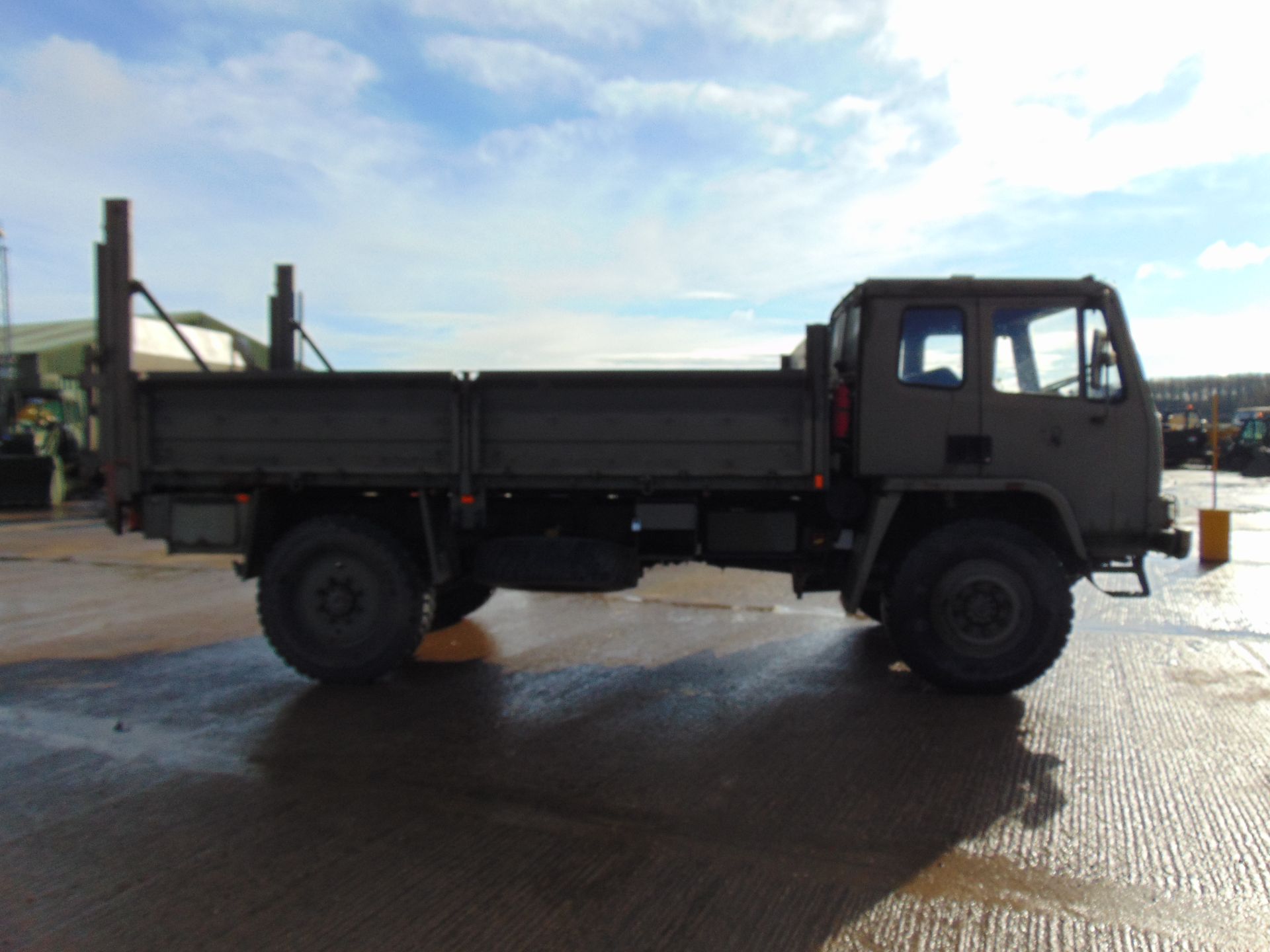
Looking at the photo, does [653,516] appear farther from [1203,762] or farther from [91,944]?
[91,944]

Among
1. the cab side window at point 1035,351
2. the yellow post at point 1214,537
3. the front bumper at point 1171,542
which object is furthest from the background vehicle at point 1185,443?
the cab side window at point 1035,351

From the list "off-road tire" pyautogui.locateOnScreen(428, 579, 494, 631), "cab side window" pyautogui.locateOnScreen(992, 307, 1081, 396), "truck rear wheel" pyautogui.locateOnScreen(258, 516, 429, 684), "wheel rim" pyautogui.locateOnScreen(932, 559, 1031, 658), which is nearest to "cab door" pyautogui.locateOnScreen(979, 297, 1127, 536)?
"cab side window" pyautogui.locateOnScreen(992, 307, 1081, 396)

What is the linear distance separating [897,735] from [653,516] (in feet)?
6.67

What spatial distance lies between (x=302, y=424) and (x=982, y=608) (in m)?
4.53

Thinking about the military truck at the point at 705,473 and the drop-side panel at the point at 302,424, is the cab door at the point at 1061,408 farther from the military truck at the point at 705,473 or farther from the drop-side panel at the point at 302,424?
the drop-side panel at the point at 302,424

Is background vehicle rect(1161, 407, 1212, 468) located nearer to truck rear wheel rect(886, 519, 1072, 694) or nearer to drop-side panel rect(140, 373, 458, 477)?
truck rear wheel rect(886, 519, 1072, 694)

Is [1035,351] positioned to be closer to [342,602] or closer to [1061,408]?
[1061,408]

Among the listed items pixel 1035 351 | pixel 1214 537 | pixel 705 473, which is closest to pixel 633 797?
pixel 705 473

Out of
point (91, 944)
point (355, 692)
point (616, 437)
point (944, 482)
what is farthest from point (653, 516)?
point (91, 944)

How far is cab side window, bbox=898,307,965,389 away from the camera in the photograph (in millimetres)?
5855

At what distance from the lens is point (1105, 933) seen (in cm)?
300

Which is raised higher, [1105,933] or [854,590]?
[854,590]

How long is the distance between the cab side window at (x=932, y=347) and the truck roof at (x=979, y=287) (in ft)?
0.40

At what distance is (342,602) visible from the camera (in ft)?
19.9
